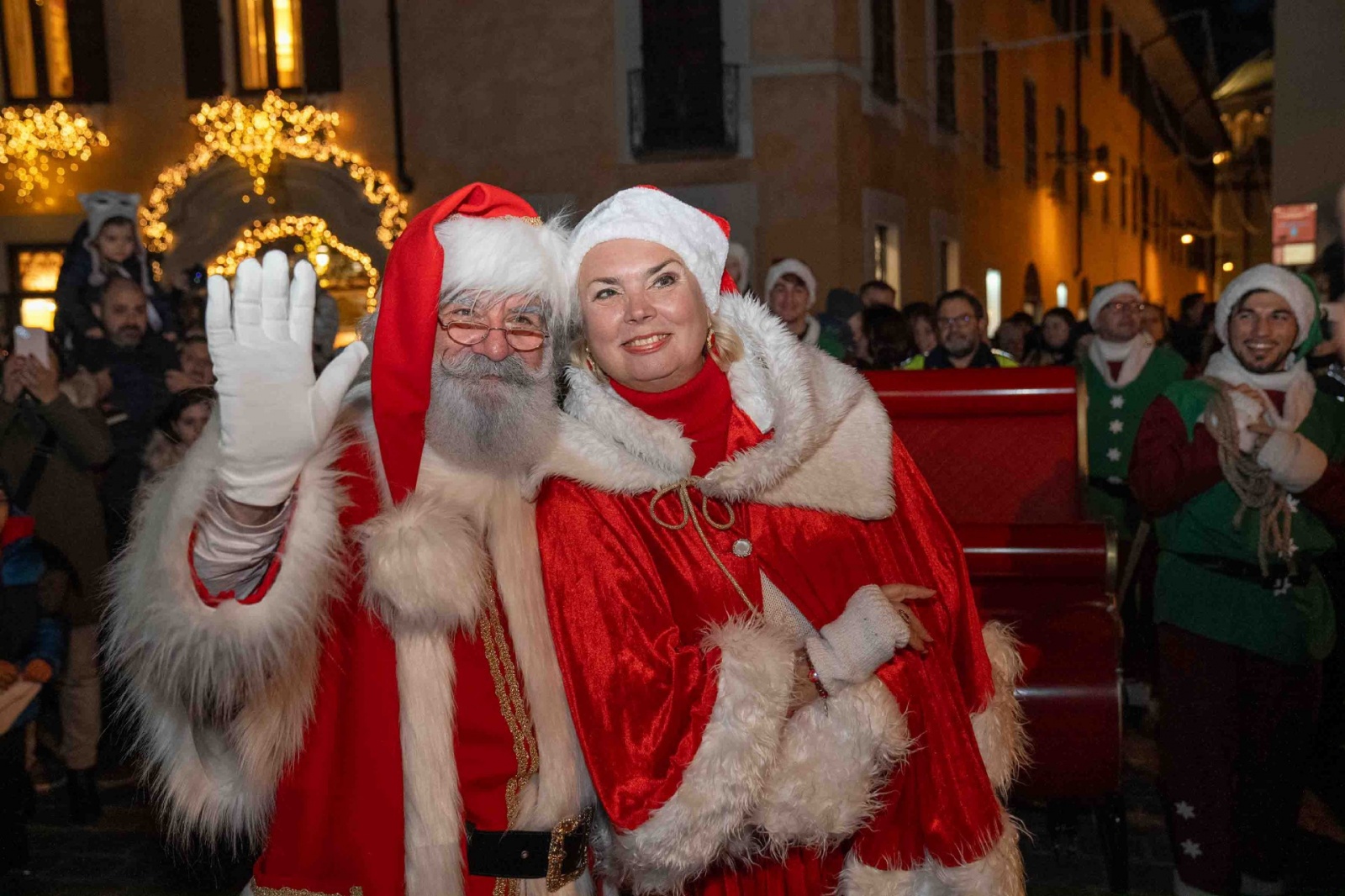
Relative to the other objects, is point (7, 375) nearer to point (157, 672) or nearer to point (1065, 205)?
point (157, 672)

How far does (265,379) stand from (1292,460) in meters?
3.17

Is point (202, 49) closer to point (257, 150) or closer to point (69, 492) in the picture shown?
point (257, 150)

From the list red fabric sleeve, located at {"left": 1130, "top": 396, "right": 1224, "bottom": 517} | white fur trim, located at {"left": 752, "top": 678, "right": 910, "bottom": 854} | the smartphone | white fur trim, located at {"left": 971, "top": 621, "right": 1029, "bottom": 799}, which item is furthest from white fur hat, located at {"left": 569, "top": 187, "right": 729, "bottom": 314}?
the smartphone

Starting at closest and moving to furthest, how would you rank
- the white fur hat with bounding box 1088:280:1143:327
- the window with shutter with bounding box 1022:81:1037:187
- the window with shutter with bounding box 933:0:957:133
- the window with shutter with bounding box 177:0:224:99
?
1. the white fur hat with bounding box 1088:280:1143:327
2. the window with shutter with bounding box 177:0:224:99
3. the window with shutter with bounding box 933:0:957:133
4. the window with shutter with bounding box 1022:81:1037:187

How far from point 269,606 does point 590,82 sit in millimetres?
11670

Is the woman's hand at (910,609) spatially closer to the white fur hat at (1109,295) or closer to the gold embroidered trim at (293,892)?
the gold embroidered trim at (293,892)

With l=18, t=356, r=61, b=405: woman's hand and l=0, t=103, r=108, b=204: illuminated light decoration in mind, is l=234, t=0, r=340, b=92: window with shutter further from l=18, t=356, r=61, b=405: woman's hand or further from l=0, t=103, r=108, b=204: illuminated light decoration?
l=18, t=356, r=61, b=405: woman's hand

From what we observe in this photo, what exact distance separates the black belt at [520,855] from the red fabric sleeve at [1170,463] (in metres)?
2.58

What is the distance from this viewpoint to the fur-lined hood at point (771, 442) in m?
2.39

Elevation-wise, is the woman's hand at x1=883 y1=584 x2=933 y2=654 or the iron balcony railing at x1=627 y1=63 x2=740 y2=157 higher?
the iron balcony railing at x1=627 y1=63 x2=740 y2=157

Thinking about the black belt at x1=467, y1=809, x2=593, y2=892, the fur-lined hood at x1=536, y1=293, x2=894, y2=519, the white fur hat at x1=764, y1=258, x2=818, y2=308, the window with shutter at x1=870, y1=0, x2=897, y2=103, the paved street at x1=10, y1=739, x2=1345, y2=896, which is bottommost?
the paved street at x1=10, y1=739, x2=1345, y2=896

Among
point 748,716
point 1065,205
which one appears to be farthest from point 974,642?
point 1065,205

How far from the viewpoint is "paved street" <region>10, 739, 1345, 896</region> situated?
14.3ft

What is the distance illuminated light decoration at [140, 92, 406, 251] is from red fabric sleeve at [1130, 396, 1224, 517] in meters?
10.1
